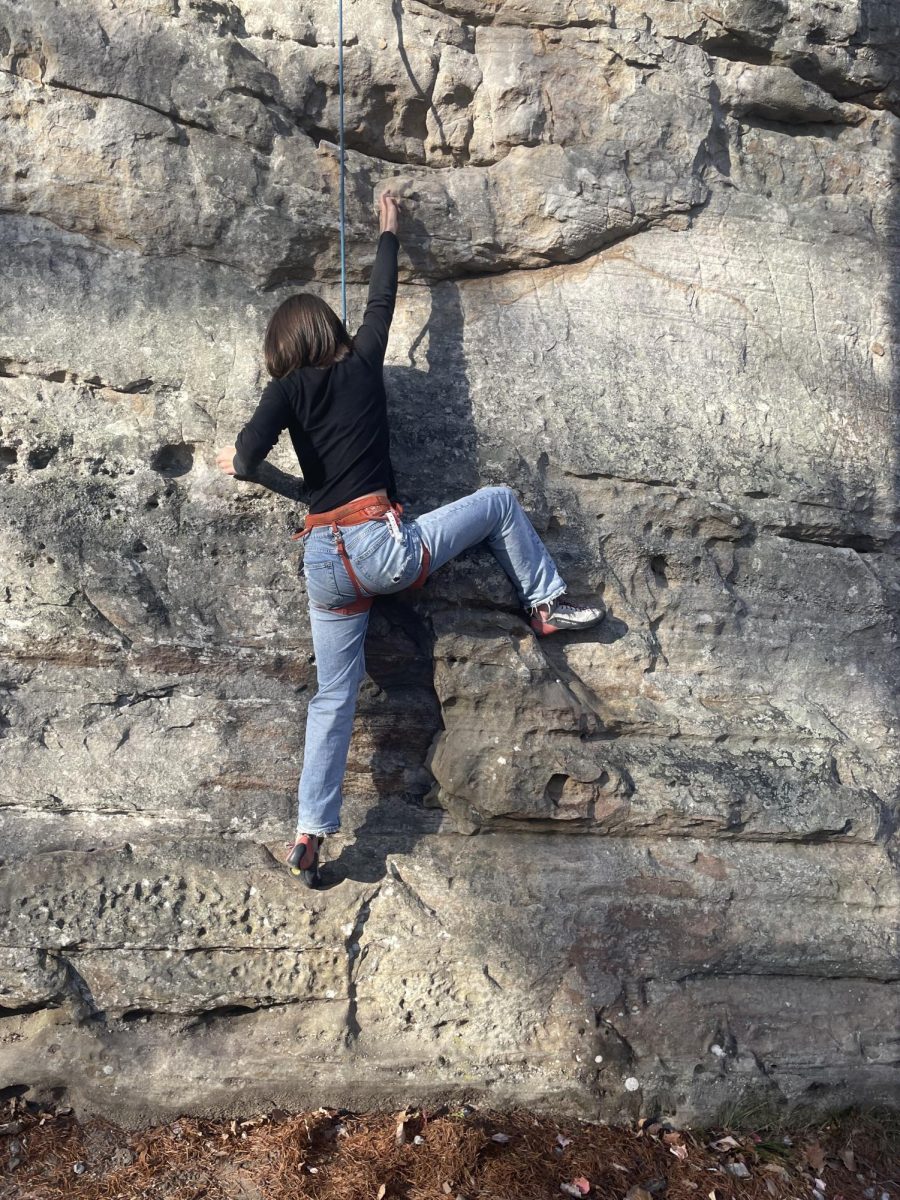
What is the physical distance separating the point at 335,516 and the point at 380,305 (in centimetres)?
94

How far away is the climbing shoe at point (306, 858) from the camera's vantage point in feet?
12.7

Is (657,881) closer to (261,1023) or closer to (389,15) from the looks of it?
(261,1023)

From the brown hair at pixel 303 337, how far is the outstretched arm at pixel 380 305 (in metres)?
0.14

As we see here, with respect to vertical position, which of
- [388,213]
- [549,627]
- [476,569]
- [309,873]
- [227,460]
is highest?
[388,213]

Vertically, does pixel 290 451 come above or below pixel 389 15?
below

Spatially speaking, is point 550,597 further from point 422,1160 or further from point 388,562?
point 422,1160

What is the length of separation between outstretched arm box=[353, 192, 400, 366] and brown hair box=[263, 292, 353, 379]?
14 centimetres

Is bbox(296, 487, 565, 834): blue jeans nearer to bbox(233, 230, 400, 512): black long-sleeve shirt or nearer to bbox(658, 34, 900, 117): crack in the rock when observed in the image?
bbox(233, 230, 400, 512): black long-sleeve shirt

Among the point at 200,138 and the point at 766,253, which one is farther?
the point at 766,253

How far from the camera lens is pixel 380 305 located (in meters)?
4.23

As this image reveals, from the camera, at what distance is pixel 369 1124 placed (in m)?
3.77

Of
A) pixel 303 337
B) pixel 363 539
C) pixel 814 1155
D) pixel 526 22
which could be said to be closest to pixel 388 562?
pixel 363 539

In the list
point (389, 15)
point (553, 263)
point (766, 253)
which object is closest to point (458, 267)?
point (553, 263)

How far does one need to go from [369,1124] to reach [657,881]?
142cm
